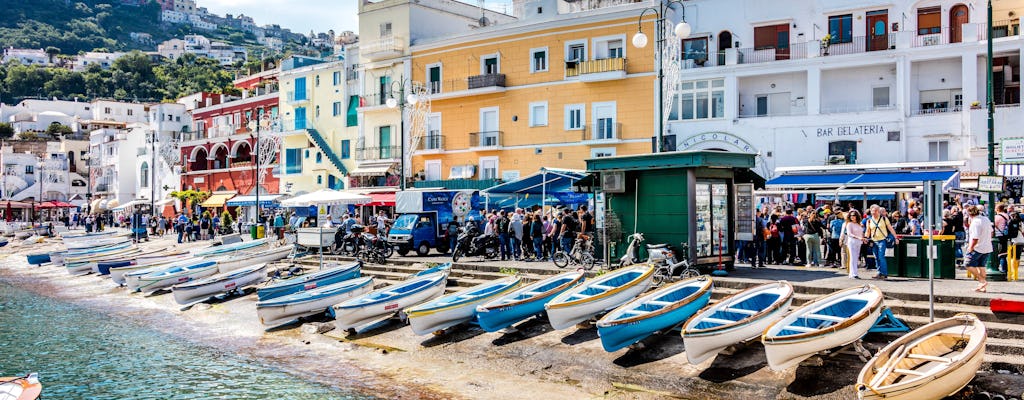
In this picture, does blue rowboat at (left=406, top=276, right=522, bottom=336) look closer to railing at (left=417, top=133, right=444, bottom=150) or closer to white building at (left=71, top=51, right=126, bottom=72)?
railing at (left=417, top=133, right=444, bottom=150)

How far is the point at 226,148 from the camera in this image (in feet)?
195


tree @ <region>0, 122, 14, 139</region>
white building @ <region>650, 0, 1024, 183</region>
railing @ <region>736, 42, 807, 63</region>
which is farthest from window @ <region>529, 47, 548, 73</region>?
tree @ <region>0, 122, 14, 139</region>

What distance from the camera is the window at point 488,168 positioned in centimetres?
4025

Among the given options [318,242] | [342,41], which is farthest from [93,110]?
[318,242]

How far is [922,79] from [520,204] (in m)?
15.8

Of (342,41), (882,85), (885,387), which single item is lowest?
(885,387)

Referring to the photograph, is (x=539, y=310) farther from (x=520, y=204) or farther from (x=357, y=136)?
(x=357, y=136)

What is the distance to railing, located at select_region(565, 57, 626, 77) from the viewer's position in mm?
35688

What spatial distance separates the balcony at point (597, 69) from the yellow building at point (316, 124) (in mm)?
15547

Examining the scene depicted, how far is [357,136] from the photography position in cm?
4709

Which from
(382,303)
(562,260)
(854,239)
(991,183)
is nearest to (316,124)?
(562,260)

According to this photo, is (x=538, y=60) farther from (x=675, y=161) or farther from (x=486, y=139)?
(x=675, y=161)

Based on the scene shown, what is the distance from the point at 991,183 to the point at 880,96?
17973mm

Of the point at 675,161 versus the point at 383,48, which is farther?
the point at 383,48
